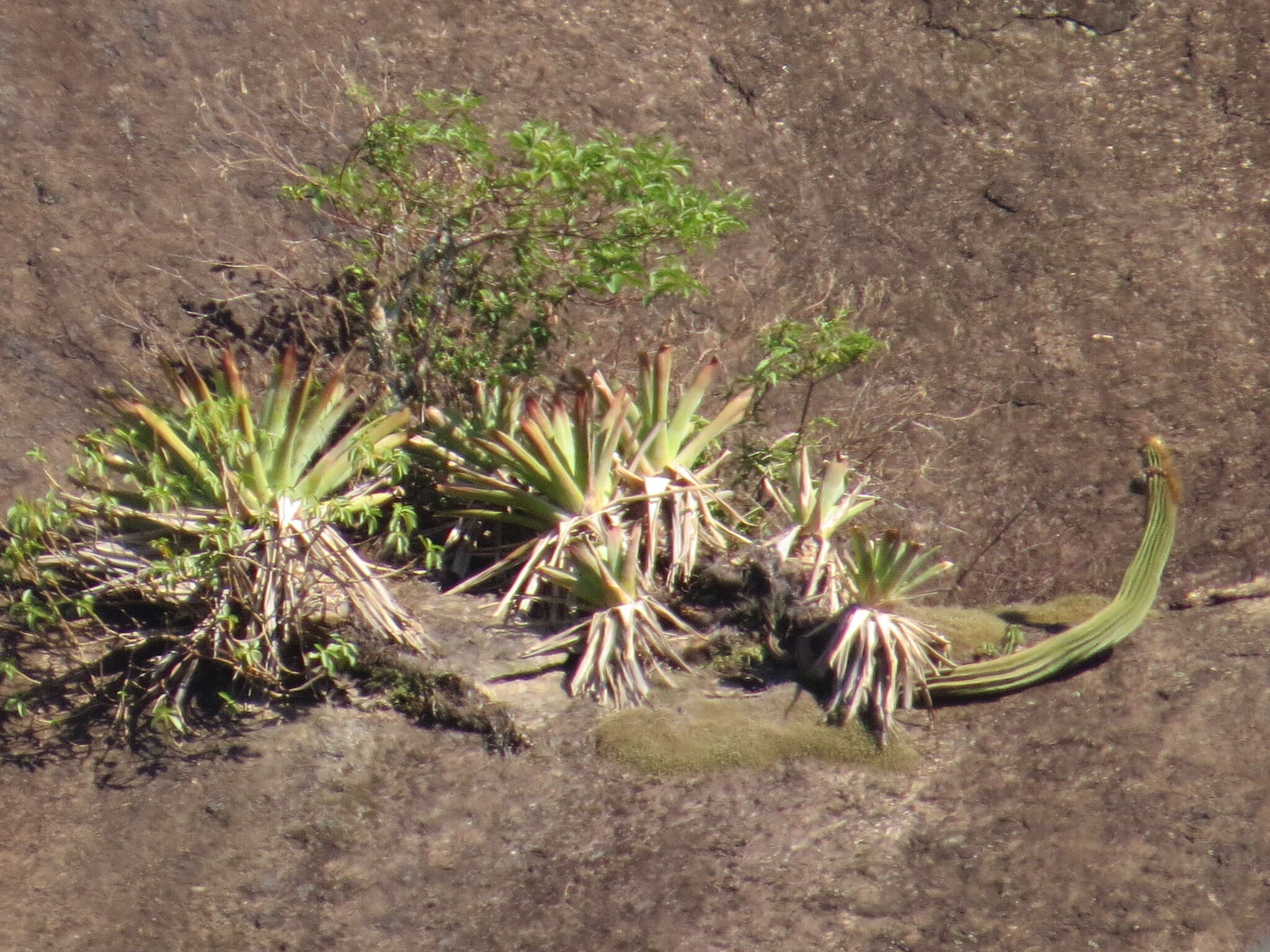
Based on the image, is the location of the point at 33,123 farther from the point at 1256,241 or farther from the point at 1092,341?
the point at 1256,241

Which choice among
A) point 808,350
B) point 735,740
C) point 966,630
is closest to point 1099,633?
point 966,630

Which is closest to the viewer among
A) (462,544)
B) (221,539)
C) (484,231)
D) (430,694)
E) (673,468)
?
(221,539)

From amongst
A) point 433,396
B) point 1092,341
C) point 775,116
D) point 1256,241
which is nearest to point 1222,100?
point 1256,241

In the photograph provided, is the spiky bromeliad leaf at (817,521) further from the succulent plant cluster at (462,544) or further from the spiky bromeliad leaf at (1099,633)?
the spiky bromeliad leaf at (1099,633)

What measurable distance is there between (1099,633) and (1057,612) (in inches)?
23.9

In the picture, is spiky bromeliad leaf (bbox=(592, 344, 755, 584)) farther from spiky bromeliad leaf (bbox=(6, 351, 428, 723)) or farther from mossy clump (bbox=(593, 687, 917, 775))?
spiky bromeliad leaf (bbox=(6, 351, 428, 723))

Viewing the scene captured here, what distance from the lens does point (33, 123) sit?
7.86 meters

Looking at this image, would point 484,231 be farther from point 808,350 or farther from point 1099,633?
point 1099,633

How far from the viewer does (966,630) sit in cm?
633

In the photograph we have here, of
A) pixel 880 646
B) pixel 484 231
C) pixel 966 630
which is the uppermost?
pixel 484 231

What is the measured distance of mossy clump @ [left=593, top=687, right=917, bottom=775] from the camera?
18.3ft

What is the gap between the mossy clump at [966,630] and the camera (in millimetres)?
6152

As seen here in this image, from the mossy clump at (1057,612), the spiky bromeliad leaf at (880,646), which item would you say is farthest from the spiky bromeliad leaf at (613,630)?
the mossy clump at (1057,612)

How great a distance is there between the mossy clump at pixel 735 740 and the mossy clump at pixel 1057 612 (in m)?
1.18
